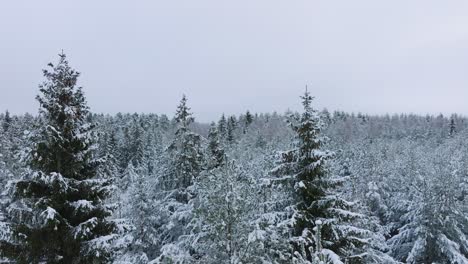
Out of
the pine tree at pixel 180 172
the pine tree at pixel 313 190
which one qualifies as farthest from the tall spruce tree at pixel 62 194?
the pine tree at pixel 180 172

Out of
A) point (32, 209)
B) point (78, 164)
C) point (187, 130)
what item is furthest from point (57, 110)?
point (187, 130)

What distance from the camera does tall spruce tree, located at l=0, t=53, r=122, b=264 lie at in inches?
398

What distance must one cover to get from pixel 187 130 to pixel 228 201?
11.6 m

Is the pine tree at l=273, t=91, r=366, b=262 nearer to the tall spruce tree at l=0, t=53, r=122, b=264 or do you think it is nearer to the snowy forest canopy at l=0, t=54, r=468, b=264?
the snowy forest canopy at l=0, t=54, r=468, b=264

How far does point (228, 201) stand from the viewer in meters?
12.0

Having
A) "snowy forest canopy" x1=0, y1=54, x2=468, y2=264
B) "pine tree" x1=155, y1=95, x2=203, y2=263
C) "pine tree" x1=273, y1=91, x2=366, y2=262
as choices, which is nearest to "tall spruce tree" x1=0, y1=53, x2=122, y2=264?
"snowy forest canopy" x1=0, y1=54, x2=468, y2=264

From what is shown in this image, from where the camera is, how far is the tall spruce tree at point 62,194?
33.2ft

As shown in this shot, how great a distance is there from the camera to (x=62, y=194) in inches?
414

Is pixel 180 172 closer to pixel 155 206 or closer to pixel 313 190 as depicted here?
pixel 155 206

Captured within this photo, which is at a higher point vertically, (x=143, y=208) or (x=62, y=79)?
(x=62, y=79)

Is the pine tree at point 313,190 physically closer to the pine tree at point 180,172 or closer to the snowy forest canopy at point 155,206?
the snowy forest canopy at point 155,206

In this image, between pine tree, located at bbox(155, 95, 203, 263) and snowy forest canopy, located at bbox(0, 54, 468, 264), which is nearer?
snowy forest canopy, located at bbox(0, 54, 468, 264)

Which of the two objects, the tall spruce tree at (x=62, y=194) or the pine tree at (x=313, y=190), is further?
the pine tree at (x=313, y=190)

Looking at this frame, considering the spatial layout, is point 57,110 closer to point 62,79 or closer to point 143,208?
point 62,79
